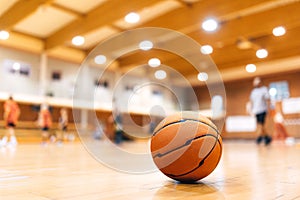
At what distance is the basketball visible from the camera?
1.47 m

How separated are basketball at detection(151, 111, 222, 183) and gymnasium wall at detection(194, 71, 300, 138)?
46.5 feet

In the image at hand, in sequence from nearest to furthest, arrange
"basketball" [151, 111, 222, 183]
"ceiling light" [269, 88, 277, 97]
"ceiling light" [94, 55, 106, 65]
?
"basketball" [151, 111, 222, 183] → "ceiling light" [94, 55, 106, 65] → "ceiling light" [269, 88, 277, 97]

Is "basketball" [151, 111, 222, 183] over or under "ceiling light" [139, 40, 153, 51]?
under

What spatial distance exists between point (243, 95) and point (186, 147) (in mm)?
15581

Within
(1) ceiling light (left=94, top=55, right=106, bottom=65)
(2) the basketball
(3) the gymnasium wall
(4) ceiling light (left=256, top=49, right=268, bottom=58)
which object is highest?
(1) ceiling light (left=94, top=55, right=106, bottom=65)

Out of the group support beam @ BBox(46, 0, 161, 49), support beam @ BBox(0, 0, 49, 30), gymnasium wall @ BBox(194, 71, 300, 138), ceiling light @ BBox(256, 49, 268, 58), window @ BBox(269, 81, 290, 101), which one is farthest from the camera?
window @ BBox(269, 81, 290, 101)

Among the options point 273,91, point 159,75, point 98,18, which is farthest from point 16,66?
point 273,91

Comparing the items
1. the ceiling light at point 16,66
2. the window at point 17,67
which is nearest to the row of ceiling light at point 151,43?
the window at point 17,67

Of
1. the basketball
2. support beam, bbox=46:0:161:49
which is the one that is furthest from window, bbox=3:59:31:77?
the basketball

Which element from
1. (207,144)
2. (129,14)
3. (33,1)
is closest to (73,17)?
(33,1)

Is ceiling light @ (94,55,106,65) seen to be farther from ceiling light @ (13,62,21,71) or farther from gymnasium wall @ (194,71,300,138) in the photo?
gymnasium wall @ (194,71,300,138)

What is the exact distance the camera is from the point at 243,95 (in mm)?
16219

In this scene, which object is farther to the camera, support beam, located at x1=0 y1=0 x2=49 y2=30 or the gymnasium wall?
the gymnasium wall

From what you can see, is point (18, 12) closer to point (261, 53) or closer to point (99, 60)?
point (99, 60)
